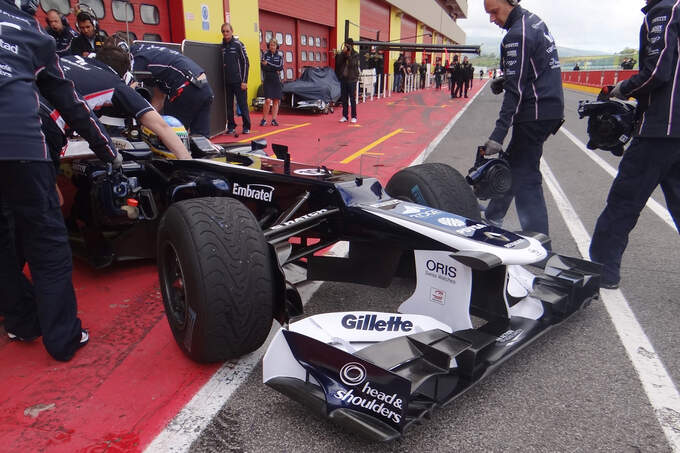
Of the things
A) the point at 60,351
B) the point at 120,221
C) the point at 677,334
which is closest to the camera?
the point at 60,351

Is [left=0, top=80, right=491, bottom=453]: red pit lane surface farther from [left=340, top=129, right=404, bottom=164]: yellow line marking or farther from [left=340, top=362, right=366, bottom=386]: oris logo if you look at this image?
[left=340, top=129, right=404, bottom=164]: yellow line marking

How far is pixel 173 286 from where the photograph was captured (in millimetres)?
2648

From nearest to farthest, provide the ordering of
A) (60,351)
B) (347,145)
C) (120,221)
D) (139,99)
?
1. (60,351)
2. (139,99)
3. (120,221)
4. (347,145)

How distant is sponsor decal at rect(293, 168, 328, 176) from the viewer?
3109mm

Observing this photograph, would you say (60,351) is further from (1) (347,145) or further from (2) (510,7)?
(1) (347,145)

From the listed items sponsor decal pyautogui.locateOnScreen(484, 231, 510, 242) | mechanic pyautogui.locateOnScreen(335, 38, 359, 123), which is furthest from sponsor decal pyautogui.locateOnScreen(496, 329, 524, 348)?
mechanic pyautogui.locateOnScreen(335, 38, 359, 123)

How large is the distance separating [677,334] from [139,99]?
352cm

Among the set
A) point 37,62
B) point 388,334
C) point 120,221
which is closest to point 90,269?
point 120,221

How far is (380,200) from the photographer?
2.91 meters

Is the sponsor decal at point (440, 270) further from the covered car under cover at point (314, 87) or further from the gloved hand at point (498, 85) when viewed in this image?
the covered car under cover at point (314, 87)

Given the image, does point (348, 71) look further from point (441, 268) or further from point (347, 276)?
point (441, 268)

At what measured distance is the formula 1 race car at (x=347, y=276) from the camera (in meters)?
1.97

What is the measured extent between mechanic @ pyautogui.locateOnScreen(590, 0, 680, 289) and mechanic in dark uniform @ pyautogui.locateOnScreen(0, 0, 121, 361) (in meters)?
3.24

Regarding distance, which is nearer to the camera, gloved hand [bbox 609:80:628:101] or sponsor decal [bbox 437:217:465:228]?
sponsor decal [bbox 437:217:465:228]
